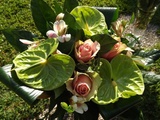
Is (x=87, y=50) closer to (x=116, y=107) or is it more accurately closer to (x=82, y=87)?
(x=82, y=87)

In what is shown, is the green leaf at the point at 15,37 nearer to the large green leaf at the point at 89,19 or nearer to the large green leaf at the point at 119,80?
the large green leaf at the point at 89,19

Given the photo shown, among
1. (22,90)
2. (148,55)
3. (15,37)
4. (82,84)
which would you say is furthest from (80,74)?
(148,55)

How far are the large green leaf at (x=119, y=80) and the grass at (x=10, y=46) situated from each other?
31.7 inches

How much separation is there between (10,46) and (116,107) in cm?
134

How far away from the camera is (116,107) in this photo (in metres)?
1.37

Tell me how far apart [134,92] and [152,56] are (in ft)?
1.46

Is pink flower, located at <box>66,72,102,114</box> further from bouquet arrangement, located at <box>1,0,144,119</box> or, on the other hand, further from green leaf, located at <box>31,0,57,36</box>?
green leaf, located at <box>31,0,57,36</box>

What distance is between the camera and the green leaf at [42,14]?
4.67ft

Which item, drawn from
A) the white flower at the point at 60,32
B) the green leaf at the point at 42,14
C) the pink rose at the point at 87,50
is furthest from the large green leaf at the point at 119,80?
the green leaf at the point at 42,14

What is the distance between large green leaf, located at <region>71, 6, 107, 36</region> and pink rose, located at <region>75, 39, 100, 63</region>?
0.15 metres

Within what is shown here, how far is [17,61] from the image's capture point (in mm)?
1274

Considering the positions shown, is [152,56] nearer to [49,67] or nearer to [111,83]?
[111,83]

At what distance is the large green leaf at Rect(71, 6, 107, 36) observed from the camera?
1.45 m

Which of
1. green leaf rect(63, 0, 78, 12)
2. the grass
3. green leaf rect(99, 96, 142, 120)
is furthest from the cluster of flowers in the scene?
the grass
